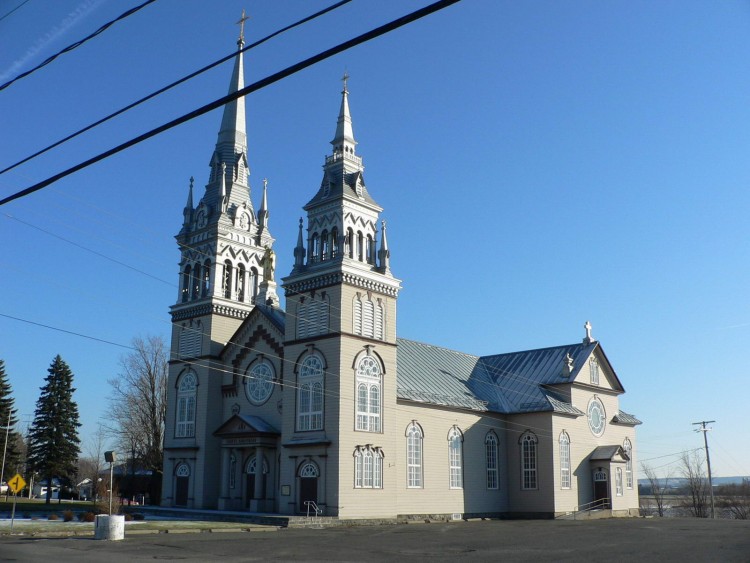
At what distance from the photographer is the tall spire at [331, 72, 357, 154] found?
4675cm

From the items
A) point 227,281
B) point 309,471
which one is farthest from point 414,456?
point 227,281

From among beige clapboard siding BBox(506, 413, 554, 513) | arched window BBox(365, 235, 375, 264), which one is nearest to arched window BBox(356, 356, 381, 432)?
arched window BBox(365, 235, 375, 264)

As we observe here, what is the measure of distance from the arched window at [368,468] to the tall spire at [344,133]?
17.0 meters

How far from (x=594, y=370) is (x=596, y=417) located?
10.6 ft

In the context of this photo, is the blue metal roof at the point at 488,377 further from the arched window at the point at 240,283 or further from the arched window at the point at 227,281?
the arched window at the point at 227,281

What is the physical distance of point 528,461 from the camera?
5069 centimetres

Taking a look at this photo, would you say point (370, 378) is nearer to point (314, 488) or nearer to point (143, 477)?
point (314, 488)

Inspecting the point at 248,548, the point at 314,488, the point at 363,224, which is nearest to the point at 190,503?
the point at 314,488

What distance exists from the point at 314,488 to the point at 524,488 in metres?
15.7

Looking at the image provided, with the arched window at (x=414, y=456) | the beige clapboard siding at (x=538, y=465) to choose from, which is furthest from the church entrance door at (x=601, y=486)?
the arched window at (x=414, y=456)

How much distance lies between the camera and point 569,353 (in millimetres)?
56344

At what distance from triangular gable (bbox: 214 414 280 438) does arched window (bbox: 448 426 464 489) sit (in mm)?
10480

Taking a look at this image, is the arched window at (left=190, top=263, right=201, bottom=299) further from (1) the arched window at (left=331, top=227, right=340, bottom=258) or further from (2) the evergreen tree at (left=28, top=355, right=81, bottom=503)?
(2) the evergreen tree at (left=28, top=355, right=81, bottom=503)

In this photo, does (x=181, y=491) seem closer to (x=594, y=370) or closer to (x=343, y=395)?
(x=343, y=395)
